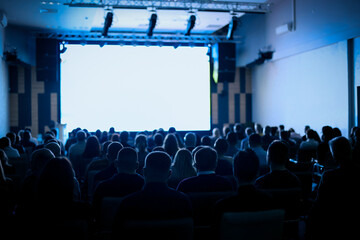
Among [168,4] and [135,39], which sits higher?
[168,4]

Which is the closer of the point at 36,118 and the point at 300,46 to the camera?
the point at 300,46

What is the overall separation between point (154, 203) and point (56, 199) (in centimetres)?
66

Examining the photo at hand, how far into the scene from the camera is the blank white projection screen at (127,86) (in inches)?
520

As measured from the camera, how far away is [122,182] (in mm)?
3076

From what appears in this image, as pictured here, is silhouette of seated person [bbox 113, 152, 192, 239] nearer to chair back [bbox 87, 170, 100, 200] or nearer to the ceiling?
chair back [bbox 87, 170, 100, 200]

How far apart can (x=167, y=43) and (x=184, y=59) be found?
96cm

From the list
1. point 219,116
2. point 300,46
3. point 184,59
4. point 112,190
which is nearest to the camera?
point 112,190

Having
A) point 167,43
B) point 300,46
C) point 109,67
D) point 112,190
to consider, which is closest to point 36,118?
point 109,67

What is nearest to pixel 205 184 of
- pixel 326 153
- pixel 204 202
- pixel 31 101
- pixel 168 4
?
pixel 204 202

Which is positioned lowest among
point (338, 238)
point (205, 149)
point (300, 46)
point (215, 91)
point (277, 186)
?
point (338, 238)

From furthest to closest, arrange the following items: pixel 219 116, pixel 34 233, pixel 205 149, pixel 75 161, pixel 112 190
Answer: pixel 219 116 < pixel 75 161 < pixel 205 149 < pixel 112 190 < pixel 34 233

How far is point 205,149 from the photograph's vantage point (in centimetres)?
336

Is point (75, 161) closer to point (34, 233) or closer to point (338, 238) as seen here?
point (34, 233)

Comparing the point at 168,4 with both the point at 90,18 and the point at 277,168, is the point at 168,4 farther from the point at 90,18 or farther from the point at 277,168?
the point at 277,168
